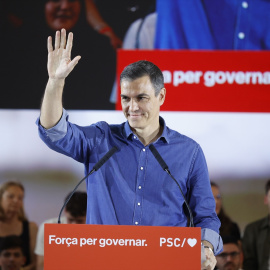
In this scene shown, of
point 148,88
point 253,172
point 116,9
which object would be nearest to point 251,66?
point 253,172

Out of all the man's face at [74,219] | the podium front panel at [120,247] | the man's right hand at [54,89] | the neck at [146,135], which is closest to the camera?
the podium front panel at [120,247]

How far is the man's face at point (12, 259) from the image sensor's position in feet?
17.2

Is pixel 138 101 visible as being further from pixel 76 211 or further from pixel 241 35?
pixel 241 35

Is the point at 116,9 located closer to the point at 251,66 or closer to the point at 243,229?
the point at 251,66

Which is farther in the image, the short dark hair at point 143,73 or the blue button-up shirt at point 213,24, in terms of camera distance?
the blue button-up shirt at point 213,24

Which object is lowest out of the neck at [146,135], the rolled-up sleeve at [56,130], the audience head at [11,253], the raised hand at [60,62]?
the audience head at [11,253]

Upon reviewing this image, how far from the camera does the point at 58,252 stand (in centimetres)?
210

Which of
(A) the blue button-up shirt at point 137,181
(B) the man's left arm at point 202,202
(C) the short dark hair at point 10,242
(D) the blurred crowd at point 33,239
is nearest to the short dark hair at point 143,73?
(A) the blue button-up shirt at point 137,181

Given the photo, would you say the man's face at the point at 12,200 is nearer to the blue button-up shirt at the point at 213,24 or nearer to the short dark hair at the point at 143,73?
the blue button-up shirt at the point at 213,24

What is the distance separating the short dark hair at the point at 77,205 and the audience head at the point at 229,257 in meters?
1.31

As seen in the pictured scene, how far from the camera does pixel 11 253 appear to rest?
526 cm

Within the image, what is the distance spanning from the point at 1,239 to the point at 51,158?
34.2 inches

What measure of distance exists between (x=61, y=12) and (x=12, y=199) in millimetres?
1779

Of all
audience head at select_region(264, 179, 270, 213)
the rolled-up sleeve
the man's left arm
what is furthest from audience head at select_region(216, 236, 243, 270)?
the rolled-up sleeve
